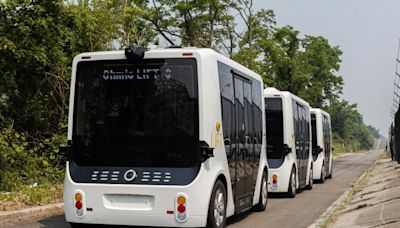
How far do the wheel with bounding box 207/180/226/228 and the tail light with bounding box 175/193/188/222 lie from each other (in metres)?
0.47

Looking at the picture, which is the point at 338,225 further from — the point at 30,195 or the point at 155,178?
the point at 30,195

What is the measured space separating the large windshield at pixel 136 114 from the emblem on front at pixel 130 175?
108mm

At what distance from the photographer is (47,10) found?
16016mm

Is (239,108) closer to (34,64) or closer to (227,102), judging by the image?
(227,102)

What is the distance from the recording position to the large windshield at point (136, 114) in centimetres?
839

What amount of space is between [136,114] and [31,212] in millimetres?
3929

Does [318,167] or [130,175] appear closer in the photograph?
[130,175]

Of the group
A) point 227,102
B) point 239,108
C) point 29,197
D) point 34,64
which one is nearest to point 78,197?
point 227,102

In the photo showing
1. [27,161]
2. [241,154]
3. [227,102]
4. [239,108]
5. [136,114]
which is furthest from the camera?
[27,161]

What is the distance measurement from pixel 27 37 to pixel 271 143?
724 cm

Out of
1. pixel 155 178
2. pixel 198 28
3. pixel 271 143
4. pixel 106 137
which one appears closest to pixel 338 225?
pixel 155 178

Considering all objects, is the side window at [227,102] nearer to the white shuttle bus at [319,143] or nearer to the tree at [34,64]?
the tree at [34,64]

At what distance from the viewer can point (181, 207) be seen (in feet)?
26.7

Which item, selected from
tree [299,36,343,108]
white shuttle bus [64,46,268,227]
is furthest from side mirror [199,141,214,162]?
tree [299,36,343,108]
